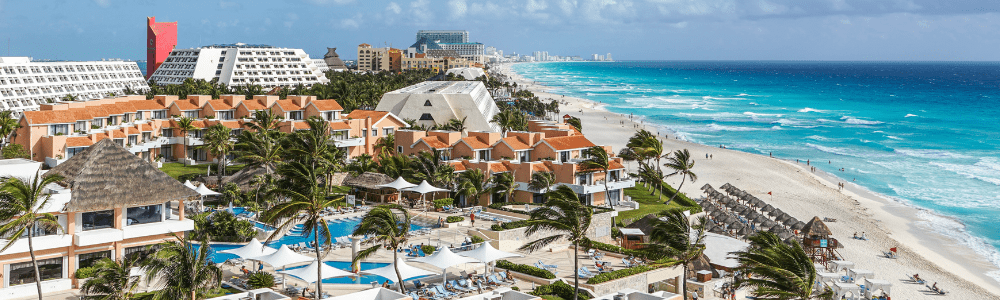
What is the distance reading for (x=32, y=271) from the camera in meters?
26.4

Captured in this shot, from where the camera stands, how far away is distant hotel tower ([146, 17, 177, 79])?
162m

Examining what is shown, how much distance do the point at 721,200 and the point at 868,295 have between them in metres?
18.9

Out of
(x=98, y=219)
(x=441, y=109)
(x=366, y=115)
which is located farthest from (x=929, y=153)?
(x=98, y=219)

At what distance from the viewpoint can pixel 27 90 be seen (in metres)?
93.4

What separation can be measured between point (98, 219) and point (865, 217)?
49.8 meters

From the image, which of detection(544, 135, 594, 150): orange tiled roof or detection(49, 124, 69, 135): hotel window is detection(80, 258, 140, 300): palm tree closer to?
detection(544, 135, 594, 150): orange tiled roof

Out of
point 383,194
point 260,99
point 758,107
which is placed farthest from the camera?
point 758,107

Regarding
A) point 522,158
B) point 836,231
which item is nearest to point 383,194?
point 522,158

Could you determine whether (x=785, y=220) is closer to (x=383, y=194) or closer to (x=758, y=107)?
(x=383, y=194)

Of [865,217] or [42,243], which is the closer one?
[42,243]

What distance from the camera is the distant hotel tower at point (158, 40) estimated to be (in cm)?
16175

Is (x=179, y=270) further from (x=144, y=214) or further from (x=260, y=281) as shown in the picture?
(x=144, y=214)

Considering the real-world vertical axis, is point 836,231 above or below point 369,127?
below

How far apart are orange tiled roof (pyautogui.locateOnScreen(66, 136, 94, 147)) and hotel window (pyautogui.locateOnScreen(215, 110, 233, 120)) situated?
13.7m
